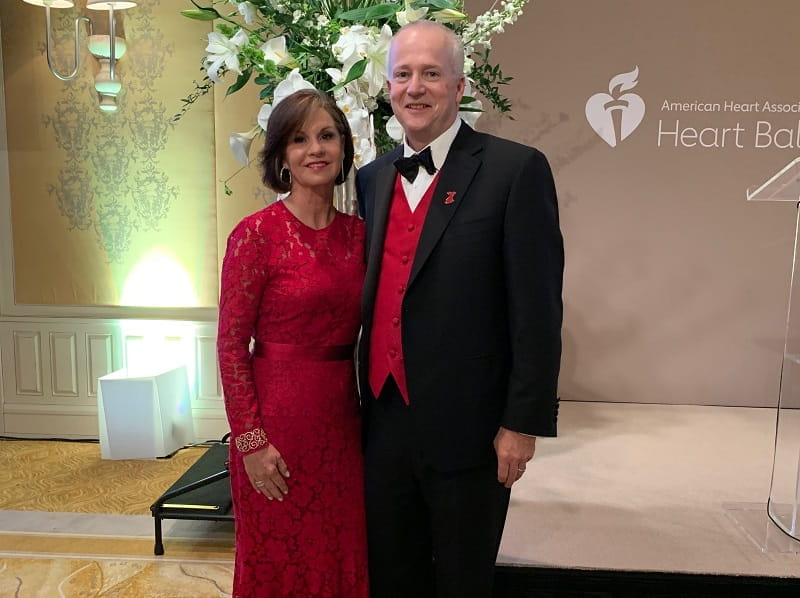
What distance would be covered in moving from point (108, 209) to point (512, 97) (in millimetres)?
2400

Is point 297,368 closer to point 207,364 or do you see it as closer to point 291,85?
point 291,85

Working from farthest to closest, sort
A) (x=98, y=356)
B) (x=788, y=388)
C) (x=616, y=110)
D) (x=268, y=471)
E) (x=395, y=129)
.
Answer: (x=98, y=356) < (x=616, y=110) < (x=788, y=388) < (x=395, y=129) < (x=268, y=471)

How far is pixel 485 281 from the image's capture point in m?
1.48

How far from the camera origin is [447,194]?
1487 mm

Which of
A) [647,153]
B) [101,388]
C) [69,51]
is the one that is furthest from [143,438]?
[647,153]

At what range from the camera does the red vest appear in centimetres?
152

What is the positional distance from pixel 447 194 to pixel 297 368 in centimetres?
53

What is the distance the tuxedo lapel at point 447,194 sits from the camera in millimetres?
1468

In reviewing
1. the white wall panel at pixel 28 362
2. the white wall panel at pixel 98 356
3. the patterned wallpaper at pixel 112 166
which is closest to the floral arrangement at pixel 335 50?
the patterned wallpaper at pixel 112 166

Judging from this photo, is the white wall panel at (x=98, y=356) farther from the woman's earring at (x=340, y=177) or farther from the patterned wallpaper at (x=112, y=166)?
the woman's earring at (x=340, y=177)

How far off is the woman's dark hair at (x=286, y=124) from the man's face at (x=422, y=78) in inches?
5.9

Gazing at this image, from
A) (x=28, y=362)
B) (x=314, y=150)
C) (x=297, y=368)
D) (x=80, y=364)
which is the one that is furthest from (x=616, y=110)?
(x=28, y=362)

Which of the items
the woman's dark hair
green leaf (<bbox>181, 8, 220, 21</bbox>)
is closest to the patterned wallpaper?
green leaf (<bbox>181, 8, 220, 21</bbox>)

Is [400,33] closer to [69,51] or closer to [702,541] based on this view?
[702,541]
